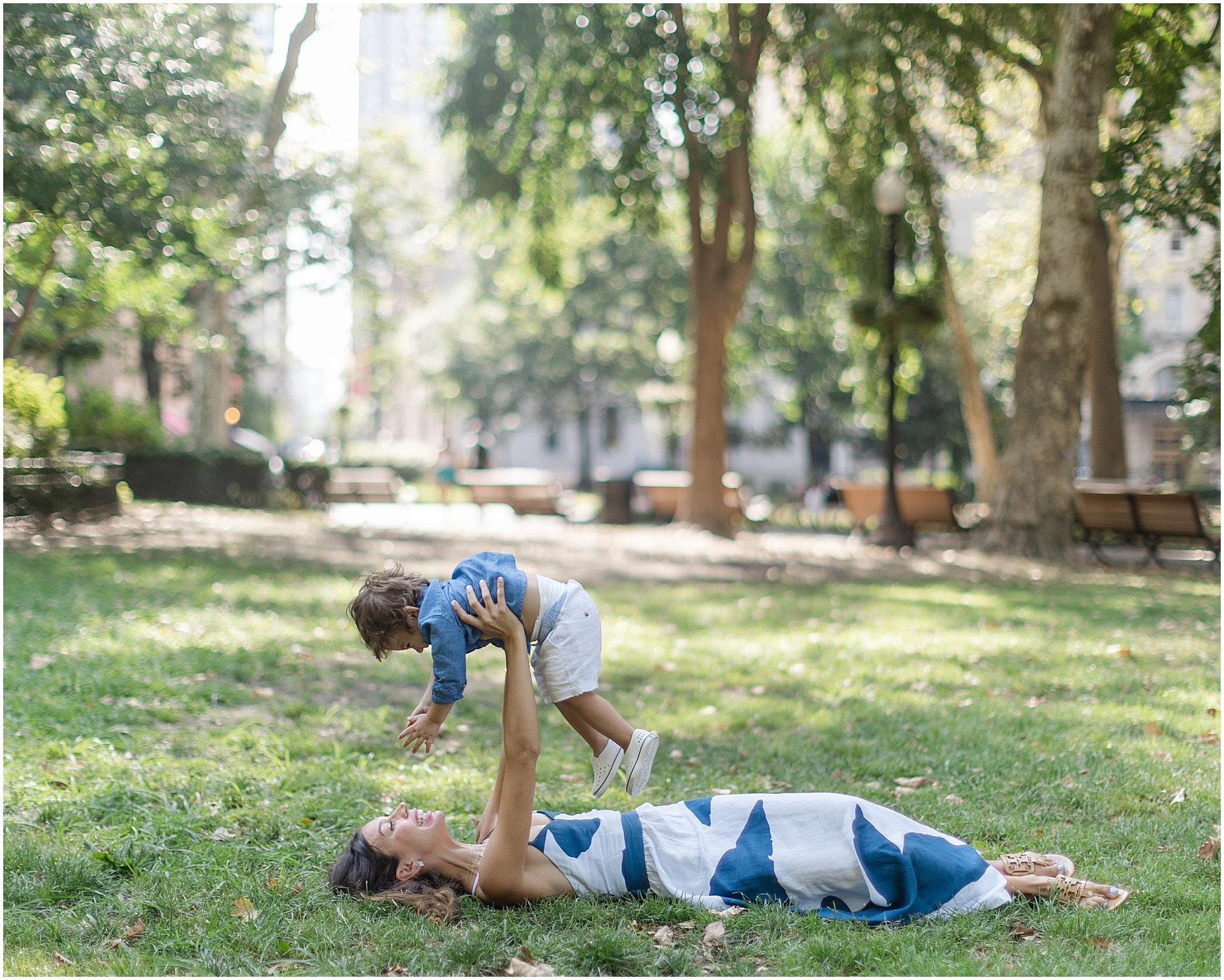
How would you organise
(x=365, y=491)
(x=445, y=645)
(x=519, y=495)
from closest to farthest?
(x=445, y=645), (x=519, y=495), (x=365, y=491)

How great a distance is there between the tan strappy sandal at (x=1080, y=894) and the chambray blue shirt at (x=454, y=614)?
198 cm

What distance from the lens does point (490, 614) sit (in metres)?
3.38

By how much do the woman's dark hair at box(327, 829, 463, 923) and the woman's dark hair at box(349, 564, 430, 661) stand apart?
689 mm

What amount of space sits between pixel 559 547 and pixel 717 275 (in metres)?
5.82

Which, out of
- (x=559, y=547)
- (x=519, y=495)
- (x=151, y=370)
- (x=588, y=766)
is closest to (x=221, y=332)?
(x=151, y=370)

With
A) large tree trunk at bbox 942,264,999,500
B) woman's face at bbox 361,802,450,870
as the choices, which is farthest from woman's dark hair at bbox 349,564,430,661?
large tree trunk at bbox 942,264,999,500

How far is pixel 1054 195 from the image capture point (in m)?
13.6

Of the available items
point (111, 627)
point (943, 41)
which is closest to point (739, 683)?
point (111, 627)

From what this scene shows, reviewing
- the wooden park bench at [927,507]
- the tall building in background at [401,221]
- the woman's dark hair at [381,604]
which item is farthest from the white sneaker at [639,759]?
the tall building in background at [401,221]

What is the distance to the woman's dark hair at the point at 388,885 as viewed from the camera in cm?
348

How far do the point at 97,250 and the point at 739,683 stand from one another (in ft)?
31.6

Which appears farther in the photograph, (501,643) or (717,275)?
(717,275)

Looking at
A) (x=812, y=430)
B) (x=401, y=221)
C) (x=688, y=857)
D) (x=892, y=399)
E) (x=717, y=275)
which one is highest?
(x=401, y=221)

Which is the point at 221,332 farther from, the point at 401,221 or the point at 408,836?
the point at 408,836
